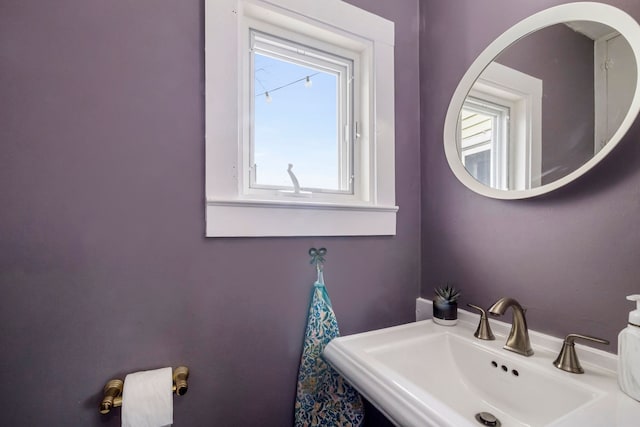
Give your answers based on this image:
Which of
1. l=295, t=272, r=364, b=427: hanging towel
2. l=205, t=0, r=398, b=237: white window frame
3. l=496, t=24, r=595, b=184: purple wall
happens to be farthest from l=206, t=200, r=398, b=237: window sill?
l=496, t=24, r=595, b=184: purple wall

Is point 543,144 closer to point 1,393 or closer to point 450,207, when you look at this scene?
point 450,207

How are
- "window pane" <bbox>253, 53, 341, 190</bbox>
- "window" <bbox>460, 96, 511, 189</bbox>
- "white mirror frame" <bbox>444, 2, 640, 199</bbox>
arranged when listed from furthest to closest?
"window pane" <bbox>253, 53, 341, 190</bbox> < "window" <bbox>460, 96, 511, 189</bbox> < "white mirror frame" <bbox>444, 2, 640, 199</bbox>

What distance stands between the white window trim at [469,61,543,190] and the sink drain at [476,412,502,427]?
62cm

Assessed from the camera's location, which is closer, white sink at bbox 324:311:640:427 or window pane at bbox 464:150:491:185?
white sink at bbox 324:311:640:427

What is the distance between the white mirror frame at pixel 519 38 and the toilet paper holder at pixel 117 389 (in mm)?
1021

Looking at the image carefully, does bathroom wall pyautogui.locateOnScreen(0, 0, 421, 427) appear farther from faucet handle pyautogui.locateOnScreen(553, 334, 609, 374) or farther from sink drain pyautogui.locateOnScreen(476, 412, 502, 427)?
faucet handle pyautogui.locateOnScreen(553, 334, 609, 374)

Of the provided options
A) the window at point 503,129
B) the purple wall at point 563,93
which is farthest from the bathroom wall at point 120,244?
the purple wall at point 563,93

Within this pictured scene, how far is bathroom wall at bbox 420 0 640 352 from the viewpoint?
0.68m

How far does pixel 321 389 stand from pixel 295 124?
91cm

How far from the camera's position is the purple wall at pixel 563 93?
734mm

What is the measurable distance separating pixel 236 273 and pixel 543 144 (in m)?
0.95

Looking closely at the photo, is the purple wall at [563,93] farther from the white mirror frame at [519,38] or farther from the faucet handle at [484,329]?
the faucet handle at [484,329]

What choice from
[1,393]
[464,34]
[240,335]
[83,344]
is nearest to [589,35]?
[464,34]

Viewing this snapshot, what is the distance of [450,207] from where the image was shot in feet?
3.54
